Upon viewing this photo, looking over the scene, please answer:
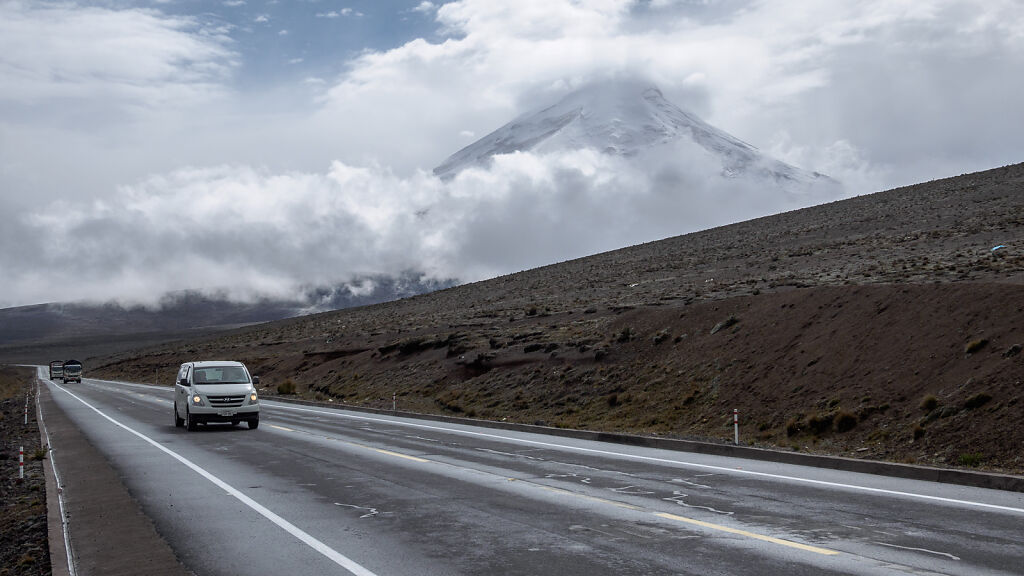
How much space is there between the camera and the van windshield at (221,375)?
24875mm

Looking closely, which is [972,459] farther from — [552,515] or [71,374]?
[71,374]

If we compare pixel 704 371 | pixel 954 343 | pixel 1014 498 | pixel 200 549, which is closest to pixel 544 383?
pixel 704 371

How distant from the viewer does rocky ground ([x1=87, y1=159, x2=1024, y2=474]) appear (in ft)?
60.3

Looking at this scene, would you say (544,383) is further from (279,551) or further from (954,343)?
(279,551)

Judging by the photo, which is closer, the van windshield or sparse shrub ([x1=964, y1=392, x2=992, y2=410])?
sparse shrub ([x1=964, y1=392, x2=992, y2=410])

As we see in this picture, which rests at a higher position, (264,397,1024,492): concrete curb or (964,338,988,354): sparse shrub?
(964,338,988,354): sparse shrub

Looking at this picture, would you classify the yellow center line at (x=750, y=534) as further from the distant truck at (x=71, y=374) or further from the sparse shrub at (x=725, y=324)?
the distant truck at (x=71, y=374)

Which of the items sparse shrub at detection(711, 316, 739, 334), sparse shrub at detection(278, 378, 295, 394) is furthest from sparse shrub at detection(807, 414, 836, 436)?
sparse shrub at detection(278, 378, 295, 394)

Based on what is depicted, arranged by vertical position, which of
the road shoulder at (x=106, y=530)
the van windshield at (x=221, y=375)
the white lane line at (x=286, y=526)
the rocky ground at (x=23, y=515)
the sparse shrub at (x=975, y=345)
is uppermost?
the sparse shrub at (x=975, y=345)

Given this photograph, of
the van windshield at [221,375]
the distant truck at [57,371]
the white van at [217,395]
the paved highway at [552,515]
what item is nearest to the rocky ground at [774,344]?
the paved highway at [552,515]

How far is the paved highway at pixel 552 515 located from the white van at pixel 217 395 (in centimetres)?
527

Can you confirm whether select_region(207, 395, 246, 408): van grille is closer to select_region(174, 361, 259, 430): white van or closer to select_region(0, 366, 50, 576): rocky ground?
select_region(174, 361, 259, 430): white van

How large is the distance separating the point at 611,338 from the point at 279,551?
27.7 metres

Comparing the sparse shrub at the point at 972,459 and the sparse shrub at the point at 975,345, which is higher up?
the sparse shrub at the point at 975,345
